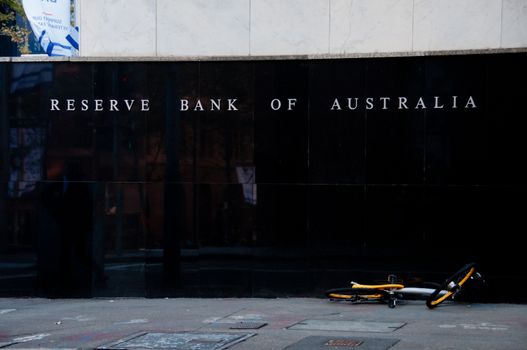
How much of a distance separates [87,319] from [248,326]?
2770 mm

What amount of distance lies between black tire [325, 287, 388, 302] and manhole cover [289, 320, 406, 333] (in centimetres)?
191

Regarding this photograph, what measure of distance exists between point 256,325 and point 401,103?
16.2 feet

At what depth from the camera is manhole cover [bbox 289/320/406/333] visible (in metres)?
10.9

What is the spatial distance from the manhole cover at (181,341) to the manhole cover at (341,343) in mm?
814

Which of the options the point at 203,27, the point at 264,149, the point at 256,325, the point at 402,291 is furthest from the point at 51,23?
the point at 402,291

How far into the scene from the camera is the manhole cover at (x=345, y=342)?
9802 millimetres

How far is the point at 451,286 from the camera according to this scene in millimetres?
13000

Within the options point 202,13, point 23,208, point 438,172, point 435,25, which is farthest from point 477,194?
point 23,208

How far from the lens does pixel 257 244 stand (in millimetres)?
14633

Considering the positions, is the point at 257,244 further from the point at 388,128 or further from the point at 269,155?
the point at 388,128

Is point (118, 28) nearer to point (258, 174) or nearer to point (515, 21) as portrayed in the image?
point (258, 174)

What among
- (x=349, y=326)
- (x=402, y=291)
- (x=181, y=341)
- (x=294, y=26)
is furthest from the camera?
(x=294, y=26)

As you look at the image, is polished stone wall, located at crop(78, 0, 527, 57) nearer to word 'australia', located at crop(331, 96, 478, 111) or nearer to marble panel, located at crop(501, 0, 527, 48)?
marble panel, located at crop(501, 0, 527, 48)

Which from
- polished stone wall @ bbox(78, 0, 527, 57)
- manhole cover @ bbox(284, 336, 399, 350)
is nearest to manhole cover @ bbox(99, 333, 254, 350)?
manhole cover @ bbox(284, 336, 399, 350)
